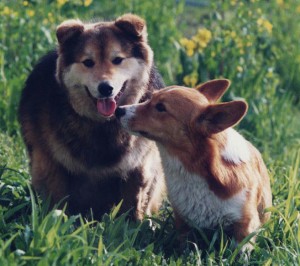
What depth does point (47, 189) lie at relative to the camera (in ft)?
18.6

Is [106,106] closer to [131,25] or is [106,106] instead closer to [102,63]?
[102,63]

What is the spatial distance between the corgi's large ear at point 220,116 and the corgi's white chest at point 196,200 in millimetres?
303

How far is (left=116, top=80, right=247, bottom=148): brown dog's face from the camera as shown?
497cm

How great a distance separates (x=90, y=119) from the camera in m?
5.57

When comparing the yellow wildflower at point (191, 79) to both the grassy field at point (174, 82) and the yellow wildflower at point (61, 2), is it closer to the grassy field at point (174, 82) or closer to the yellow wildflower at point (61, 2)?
the grassy field at point (174, 82)

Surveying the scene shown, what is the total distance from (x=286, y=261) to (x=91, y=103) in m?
1.76

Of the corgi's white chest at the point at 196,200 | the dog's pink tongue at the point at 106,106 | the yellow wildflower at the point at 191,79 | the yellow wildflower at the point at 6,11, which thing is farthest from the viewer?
the yellow wildflower at the point at 191,79

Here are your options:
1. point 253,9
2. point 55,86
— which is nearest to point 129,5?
point 253,9

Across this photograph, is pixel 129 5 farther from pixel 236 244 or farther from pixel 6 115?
pixel 236 244

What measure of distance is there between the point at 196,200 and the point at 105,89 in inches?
37.4

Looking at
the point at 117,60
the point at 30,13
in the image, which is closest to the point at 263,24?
the point at 30,13

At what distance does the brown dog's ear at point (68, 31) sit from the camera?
17.9ft

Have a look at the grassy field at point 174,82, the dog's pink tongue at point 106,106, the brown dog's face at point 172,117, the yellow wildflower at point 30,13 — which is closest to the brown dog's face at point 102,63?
the dog's pink tongue at point 106,106

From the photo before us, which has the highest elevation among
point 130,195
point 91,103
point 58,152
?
point 91,103
